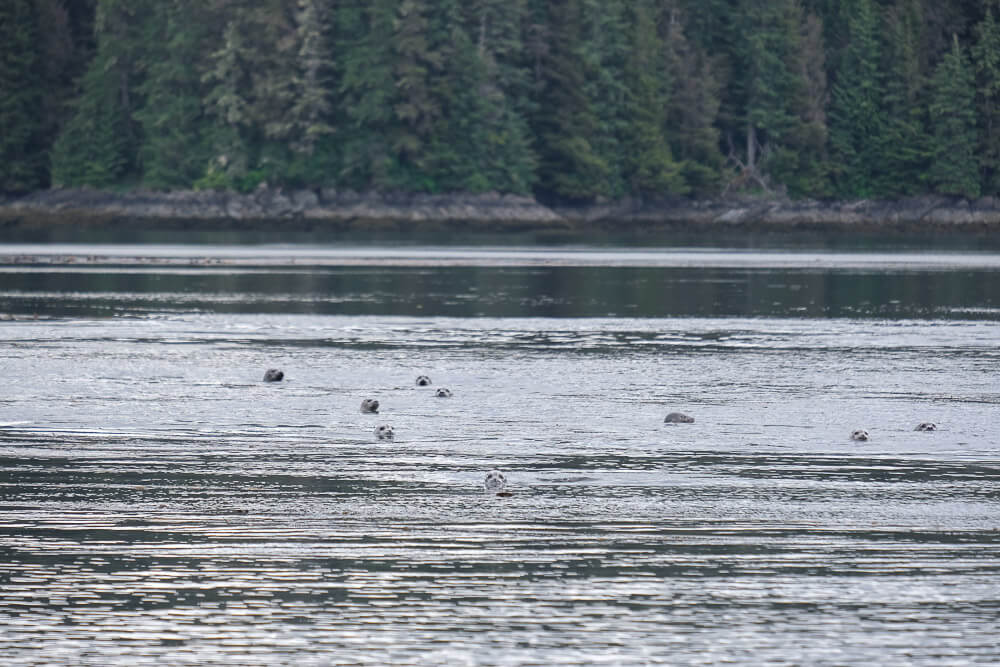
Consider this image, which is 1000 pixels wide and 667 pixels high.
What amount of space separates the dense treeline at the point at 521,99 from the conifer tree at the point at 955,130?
144 millimetres

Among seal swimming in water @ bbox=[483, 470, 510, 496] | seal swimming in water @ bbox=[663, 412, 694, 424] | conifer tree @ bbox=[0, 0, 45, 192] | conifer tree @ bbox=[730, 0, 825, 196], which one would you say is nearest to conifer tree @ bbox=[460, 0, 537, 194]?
conifer tree @ bbox=[730, 0, 825, 196]

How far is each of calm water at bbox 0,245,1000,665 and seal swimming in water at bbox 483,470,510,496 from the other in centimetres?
36

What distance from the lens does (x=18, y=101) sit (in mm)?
125750

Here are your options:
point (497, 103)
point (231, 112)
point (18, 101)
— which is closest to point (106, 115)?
point (18, 101)

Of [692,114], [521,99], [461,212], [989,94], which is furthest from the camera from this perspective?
[692,114]

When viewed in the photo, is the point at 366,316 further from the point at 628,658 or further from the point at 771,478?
the point at 628,658

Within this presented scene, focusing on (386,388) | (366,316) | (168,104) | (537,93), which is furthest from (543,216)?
(386,388)

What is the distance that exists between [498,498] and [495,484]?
39 cm

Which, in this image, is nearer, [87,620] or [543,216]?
[87,620]

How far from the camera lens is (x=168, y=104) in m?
125

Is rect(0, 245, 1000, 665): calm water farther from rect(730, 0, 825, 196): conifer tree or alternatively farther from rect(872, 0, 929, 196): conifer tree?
rect(730, 0, 825, 196): conifer tree

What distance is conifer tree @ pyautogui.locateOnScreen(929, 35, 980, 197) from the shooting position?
116 m

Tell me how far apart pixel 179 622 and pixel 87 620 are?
0.66m

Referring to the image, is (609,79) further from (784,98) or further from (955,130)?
(955,130)
